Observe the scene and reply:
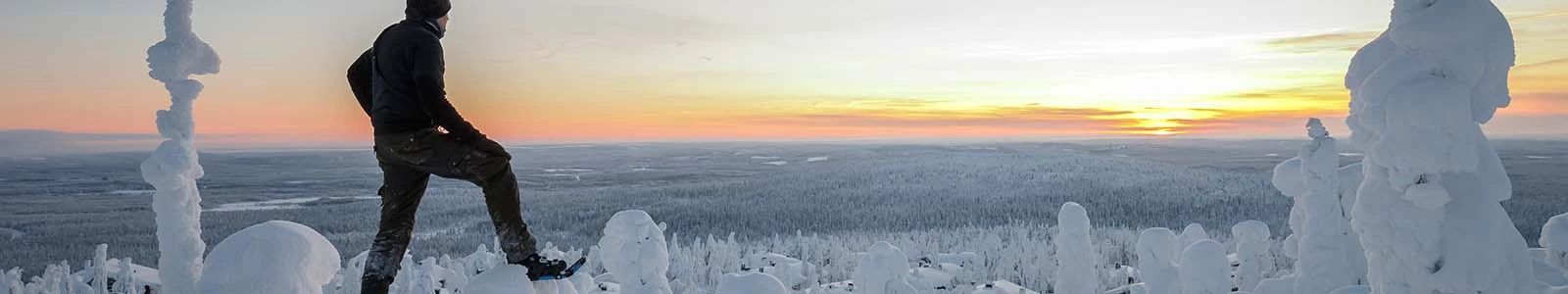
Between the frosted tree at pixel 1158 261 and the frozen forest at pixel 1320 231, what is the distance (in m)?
0.02

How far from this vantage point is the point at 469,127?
157 inches

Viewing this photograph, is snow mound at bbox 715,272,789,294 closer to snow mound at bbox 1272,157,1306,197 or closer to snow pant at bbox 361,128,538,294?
snow pant at bbox 361,128,538,294

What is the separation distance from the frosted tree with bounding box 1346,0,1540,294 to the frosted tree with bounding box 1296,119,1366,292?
20.7 feet

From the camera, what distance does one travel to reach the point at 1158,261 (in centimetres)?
1059

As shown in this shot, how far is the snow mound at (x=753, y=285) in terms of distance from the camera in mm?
6113

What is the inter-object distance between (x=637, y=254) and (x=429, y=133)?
396 centimetres

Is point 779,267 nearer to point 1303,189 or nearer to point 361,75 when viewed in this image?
point 1303,189

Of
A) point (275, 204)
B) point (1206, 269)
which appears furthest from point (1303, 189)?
point (275, 204)

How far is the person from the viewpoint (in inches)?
153

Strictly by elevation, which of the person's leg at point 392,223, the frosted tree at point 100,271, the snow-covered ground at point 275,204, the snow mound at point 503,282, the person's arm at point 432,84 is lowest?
the snow-covered ground at point 275,204

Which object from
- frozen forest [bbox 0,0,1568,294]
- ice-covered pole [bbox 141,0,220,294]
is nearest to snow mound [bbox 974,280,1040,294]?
frozen forest [bbox 0,0,1568,294]

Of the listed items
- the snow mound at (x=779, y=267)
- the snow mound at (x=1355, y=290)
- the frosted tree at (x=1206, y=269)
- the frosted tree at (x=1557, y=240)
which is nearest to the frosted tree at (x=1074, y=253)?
the frosted tree at (x=1206, y=269)

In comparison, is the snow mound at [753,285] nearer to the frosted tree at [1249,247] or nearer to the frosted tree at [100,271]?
the frosted tree at [1249,247]

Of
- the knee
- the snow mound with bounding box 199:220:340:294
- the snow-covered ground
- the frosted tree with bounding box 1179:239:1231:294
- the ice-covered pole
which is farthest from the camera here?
the snow-covered ground
